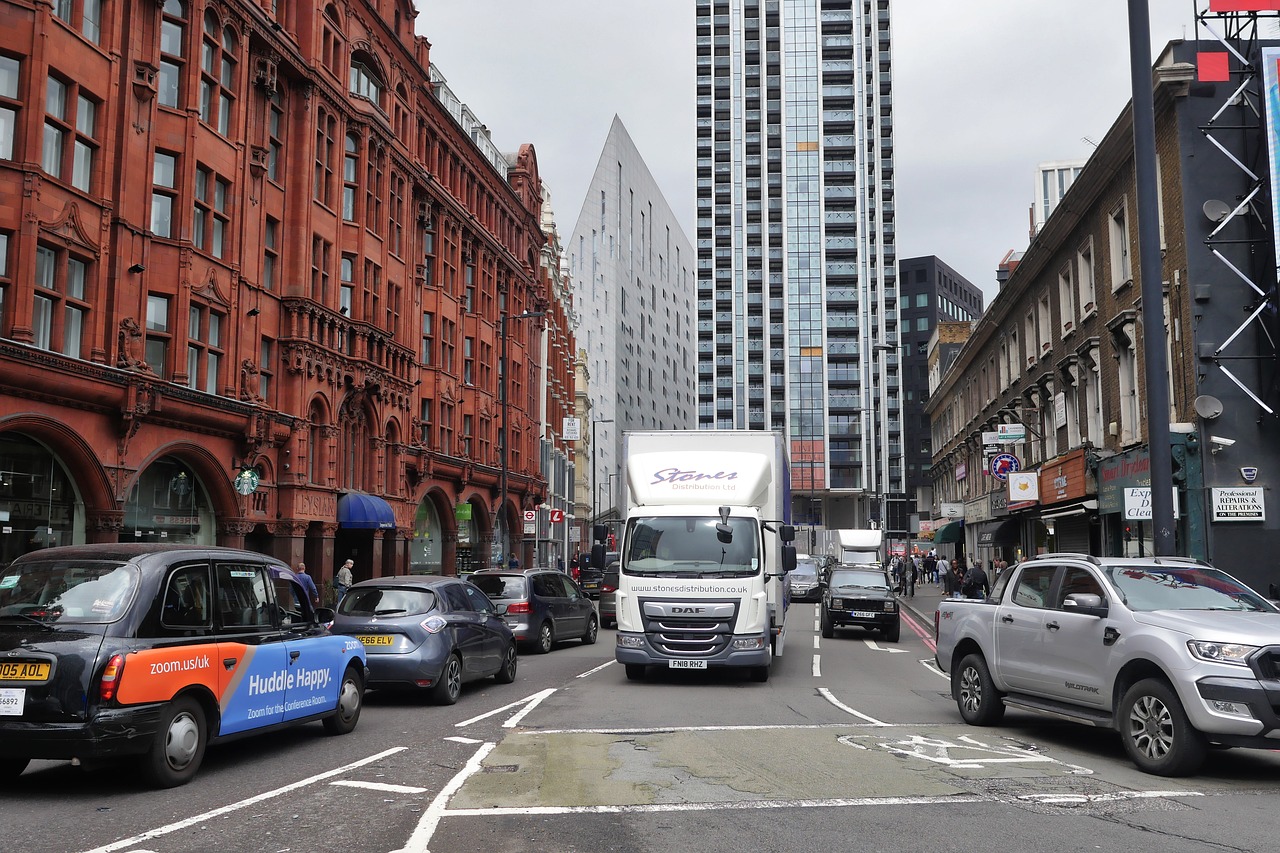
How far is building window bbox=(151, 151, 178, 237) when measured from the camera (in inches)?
947

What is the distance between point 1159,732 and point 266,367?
994 inches

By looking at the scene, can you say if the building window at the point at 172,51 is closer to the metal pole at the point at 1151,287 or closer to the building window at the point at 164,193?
the building window at the point at 164,193

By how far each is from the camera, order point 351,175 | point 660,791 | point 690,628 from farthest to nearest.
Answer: point 351,175, point 690,628, point 660,791

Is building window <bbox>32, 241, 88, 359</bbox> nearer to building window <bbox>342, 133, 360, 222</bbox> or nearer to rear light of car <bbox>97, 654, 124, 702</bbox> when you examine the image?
building window <bbox>342, 133, 360, 222</bbox>

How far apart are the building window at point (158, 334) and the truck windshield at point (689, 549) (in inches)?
523

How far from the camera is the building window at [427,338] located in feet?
138

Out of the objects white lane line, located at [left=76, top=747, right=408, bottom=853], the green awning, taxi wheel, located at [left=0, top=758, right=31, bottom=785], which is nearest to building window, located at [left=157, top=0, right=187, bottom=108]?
taxi wheel, located at [left=0, top=758, right=31, bottom=785]

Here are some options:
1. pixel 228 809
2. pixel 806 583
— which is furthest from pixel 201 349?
pixel 806 583

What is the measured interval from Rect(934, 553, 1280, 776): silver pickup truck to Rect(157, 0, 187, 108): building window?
2119 cm

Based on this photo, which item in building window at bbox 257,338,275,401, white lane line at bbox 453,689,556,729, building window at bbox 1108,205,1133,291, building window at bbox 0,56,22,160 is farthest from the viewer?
building window at bbox 257,338,275,401

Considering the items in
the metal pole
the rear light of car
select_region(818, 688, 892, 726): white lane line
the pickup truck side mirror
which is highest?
the metal pole

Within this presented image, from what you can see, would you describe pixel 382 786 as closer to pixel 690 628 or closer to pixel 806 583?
pixel 690 628

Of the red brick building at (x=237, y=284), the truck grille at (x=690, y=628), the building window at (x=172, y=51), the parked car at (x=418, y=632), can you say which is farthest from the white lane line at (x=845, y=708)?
the building window at (x=172, y=51)

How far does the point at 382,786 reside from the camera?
8.10 meters
